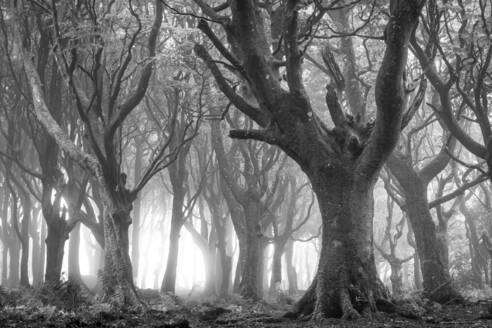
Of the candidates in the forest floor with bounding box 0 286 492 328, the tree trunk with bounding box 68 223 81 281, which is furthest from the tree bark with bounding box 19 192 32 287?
the forest floor with bounding box 0 286 492 328

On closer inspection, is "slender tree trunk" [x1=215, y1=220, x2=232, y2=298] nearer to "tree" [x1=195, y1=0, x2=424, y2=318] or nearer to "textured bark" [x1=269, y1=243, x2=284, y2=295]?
"textured bark" [x1=269, y1=243, x2=284, y2=295]

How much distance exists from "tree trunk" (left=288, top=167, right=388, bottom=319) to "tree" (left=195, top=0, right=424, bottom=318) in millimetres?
15

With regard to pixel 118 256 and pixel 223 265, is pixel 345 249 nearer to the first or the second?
pixel 118 256

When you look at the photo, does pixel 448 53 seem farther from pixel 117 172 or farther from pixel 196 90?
pixel 117 172

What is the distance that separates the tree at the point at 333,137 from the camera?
764cm

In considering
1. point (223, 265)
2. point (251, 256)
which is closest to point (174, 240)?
point (251, 256)

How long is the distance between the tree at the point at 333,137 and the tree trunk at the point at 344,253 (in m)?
0.02

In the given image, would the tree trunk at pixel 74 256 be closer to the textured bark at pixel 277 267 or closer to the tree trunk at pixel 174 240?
the tree trunk at pixel 174 240

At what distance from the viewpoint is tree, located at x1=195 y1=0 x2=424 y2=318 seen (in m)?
7.64

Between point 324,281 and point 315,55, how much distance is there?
13.2m

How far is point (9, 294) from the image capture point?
11672 mm

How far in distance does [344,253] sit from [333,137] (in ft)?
7.00

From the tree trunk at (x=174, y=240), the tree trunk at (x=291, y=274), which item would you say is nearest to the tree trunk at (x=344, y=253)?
the tree trunk at (x=174, y=240)

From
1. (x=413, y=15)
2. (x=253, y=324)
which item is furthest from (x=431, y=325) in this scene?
(x=413, y=15)
